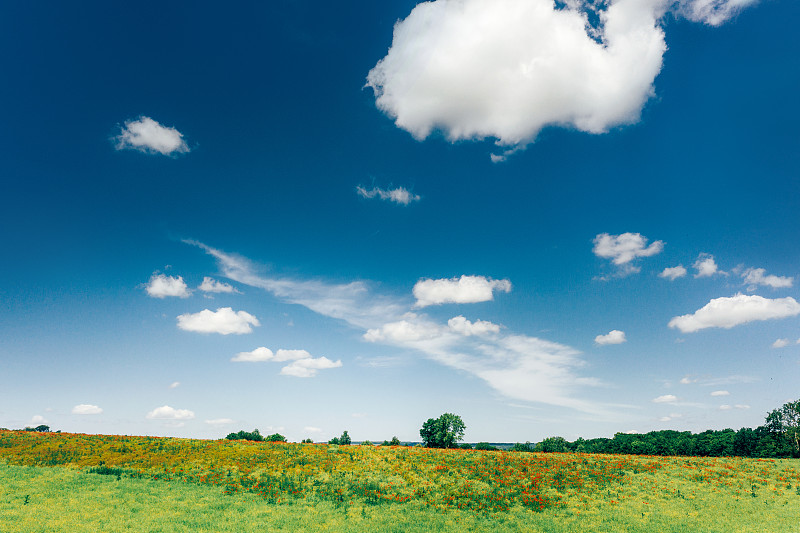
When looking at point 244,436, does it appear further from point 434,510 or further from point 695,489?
point 695,489

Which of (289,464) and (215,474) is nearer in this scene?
(215,474)

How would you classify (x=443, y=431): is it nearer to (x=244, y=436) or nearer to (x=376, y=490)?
(x=244, y=436)

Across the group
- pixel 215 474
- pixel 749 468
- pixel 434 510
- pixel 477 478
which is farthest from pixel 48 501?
pixel 749 468

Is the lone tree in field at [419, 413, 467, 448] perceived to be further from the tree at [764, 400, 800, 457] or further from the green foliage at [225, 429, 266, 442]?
the tree at [764, 400, 800, 457]

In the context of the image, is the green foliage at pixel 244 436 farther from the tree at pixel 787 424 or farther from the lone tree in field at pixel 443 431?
the tree at pixel 787 424

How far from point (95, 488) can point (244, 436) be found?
151 feet

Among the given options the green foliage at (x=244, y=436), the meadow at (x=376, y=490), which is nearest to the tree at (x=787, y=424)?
the meadow at (x=376, y=490)

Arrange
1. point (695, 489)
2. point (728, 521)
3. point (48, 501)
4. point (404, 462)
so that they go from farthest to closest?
point (404, 462)
point (695, 489)
point (48, 501)
point (728, 521)

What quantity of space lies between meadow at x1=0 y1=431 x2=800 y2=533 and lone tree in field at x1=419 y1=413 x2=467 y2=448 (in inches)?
1808

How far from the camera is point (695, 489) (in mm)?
31859

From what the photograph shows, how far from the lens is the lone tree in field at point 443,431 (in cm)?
8838

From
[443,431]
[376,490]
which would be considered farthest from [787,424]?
[376,490]

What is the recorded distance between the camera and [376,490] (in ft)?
105

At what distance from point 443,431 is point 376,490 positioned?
6170cm
